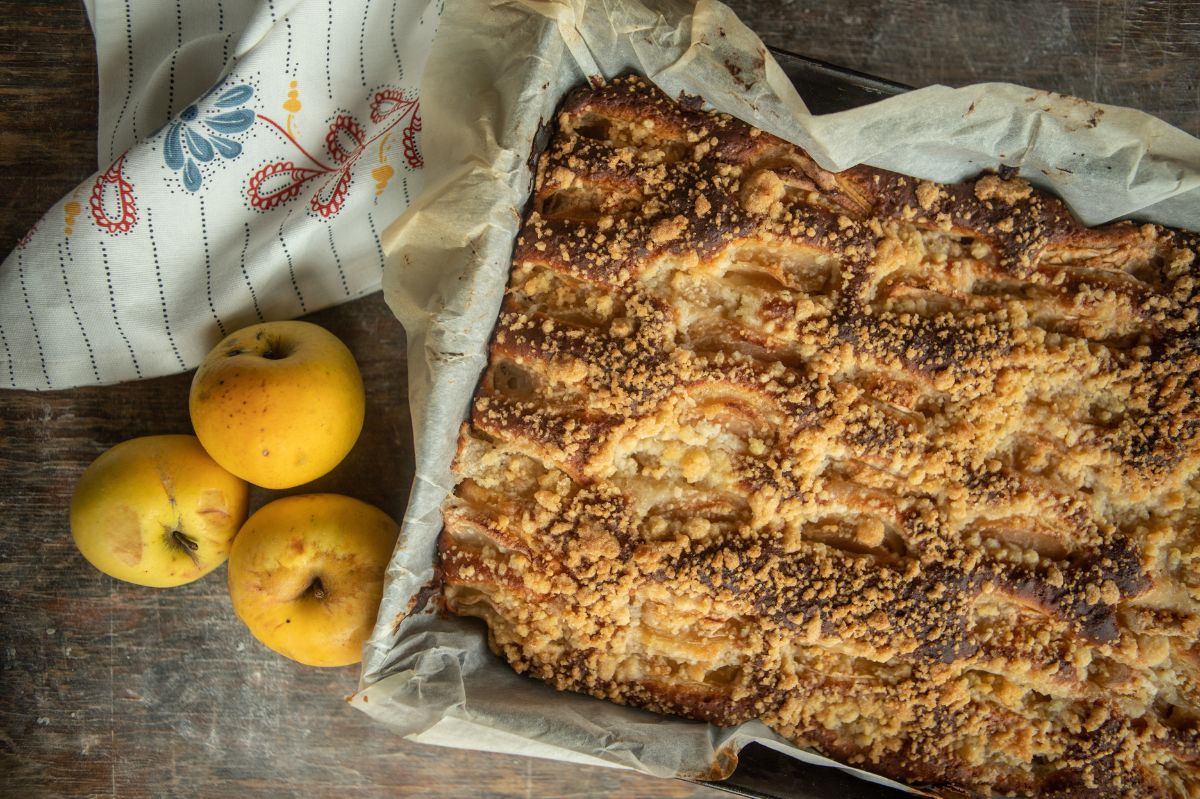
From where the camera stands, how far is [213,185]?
56.2 inches

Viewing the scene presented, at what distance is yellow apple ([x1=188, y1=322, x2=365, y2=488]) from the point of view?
129cm

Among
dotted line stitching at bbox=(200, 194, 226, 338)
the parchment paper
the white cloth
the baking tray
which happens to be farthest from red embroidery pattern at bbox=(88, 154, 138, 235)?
the baking tray

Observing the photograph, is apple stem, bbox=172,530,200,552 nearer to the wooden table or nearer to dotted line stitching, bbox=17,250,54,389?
the wooden table

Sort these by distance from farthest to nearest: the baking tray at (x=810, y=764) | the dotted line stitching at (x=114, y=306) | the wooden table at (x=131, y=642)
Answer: the wooden table at (x=131, y=642)
the dotted line stitching at (x=114, y=306)
the baking tray at (x=810, y=764)

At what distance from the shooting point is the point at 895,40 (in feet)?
4.97

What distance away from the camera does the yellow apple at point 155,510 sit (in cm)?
135

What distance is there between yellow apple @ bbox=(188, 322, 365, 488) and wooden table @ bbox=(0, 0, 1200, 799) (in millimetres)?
169

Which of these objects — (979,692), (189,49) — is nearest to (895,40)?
(979,692)

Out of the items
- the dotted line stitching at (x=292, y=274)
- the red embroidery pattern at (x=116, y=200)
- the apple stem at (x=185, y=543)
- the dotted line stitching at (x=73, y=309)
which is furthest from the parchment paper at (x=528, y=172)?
the dotted line stitching at (x=73, y=309)

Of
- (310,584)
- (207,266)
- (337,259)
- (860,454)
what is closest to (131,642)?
(310,584)

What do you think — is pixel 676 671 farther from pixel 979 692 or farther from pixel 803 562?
pixel 979 692

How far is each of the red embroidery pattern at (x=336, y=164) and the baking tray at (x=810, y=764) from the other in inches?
27.5

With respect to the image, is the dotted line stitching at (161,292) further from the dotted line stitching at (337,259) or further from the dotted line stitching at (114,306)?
the dotted line stitching at (337,259)

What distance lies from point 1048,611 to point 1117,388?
0.38m
